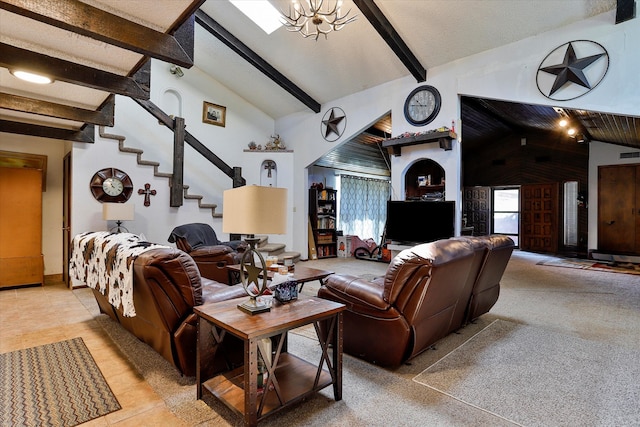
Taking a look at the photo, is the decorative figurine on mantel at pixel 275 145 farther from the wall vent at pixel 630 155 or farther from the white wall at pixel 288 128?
the wall vent at pixel 630 155

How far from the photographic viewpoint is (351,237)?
26.1 feet

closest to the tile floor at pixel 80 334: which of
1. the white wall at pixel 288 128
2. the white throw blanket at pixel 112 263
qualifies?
the white throw blanket at pixel 112 263

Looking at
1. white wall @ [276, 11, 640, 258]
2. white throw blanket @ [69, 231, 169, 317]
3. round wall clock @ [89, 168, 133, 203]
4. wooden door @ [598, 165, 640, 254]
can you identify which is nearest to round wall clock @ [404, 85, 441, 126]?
white wall @ [276, 11, 640, 258]

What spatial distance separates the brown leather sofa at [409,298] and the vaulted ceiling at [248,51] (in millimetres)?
2083

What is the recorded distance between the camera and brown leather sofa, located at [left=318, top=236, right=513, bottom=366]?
210cm

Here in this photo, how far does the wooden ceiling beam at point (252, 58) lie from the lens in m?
5.43

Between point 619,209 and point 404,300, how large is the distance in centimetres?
824

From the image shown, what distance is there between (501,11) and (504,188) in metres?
6.98

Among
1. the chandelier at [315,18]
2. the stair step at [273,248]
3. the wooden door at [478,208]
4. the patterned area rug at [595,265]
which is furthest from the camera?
the wooden door at [478,208]

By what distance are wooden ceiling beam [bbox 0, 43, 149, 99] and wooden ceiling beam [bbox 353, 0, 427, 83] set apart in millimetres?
2946

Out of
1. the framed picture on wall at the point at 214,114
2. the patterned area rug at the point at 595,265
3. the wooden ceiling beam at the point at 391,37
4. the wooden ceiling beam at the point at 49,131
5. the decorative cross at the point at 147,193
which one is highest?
the wooden ceiling beam at the point at 391,37

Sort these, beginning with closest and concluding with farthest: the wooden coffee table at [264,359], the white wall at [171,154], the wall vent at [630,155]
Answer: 1. the wooden coffee table at [264,359]
2. the white wall at [171,154]
3. the wall vent at [630,155]

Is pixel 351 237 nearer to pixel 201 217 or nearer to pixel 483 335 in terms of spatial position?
pixel 201 217

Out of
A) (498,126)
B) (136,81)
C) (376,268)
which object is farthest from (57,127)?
(498,126)
